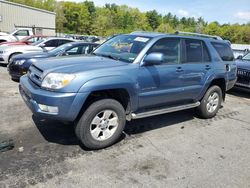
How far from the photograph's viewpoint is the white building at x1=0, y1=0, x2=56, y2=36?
998 inches

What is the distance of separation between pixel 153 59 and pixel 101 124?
Result: 130cm

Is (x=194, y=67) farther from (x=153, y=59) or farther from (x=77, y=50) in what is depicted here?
(x=77, y=50)

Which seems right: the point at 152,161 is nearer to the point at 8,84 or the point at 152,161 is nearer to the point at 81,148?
the point at 81,148

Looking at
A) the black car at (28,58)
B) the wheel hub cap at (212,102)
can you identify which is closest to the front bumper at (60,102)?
the wheel hub cap at (212,102)

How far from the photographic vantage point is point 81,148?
12.7 feet

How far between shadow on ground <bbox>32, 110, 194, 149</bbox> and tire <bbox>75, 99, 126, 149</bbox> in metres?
0.39

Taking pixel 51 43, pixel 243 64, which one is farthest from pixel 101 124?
pixel 51 43

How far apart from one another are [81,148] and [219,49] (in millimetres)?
3971

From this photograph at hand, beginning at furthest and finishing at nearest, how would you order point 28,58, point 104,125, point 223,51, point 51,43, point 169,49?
point 51,43, point 28,58, point 223,51, point 169,49, point 104,125

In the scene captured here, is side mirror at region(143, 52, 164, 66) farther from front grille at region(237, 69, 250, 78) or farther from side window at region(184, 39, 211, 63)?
front grille at region(237, 69, 250, 78)

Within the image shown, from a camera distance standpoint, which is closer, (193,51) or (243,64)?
(193,51)

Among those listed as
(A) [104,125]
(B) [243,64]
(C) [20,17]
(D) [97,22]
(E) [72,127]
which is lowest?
(E) [72,127]

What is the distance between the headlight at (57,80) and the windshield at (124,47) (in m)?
1.13

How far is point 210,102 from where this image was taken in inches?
223
